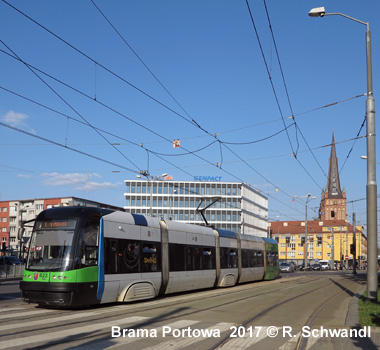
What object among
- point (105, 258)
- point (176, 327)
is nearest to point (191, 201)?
point (105, 258)

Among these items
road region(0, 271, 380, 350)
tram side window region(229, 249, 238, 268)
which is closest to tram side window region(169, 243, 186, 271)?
road region(0, 271, 380, 350)

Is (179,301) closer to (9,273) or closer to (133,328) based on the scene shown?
(133,328)

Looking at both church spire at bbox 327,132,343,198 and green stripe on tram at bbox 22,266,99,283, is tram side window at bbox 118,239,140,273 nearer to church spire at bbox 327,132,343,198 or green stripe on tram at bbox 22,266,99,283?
green stripe on tram at bbox 22,266,99,283

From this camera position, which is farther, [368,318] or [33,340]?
[368,318]

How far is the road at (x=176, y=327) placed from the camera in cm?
844

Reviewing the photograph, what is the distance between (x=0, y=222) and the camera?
108 metres

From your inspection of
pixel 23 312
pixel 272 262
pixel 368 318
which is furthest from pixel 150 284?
pixel 272 262

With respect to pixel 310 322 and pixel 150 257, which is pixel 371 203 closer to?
pixel 310 322

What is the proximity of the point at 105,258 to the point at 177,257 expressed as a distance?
4.85m

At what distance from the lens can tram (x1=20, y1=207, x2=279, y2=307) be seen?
1274 centimetres

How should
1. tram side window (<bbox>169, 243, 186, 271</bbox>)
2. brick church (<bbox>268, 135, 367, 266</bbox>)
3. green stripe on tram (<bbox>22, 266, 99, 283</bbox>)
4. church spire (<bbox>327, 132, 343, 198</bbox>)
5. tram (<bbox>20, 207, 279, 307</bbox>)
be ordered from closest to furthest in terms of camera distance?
green stripe on tram (<bbox>22, 266, 99, 283</bbox>) → tram (<bbox>20, 207, 279, 307</bbox>) → tram side window (<bbox>169, 243, 186, 271</bbox>) → brick church (<bbox>268, 135, 367, 266</bbox>) → church spire (<bbox>327, 132, 343, 198</bbox>)

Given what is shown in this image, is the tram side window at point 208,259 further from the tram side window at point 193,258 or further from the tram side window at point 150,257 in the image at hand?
the tram side window at point 150,257

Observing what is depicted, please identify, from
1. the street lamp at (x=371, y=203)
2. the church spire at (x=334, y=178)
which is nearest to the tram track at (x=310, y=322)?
the street lamp at (x=371, y=203)

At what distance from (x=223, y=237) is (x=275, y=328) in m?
12.6
